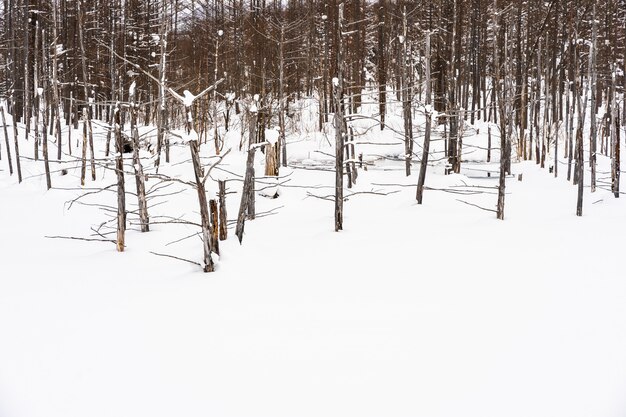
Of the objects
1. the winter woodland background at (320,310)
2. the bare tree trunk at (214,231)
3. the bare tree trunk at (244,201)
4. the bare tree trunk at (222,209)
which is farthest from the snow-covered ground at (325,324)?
the bare tree trunk at (222,209)

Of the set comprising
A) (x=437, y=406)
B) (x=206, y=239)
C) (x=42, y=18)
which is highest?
(x=42, y=18)

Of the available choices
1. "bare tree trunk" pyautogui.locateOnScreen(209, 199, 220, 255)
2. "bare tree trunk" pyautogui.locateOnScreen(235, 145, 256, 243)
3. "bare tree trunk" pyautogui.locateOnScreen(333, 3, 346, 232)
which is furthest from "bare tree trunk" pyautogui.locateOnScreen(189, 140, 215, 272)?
"bare tree trunk" pyautogui.locateOnScreen(333, 3, 346, 232)

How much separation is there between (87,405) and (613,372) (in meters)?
4.28

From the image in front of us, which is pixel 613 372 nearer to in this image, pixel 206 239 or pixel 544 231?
pixel 206 239

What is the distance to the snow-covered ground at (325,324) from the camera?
11.9 ft

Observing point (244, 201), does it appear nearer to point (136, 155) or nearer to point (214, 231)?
point (214, 231)

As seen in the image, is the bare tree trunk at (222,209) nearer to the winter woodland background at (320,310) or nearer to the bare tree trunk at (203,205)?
the winter woodland background at (320,310)

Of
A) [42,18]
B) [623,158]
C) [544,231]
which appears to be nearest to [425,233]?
[544,231]

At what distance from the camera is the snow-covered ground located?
3631mm

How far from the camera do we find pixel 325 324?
4.96 m

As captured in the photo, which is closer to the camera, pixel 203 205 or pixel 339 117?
pixel 203 205

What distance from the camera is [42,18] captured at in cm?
2517

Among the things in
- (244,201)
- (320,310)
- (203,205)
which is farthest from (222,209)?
(320,310)

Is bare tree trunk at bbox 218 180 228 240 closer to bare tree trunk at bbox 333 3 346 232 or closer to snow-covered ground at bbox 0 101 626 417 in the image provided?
snow-covered ground at bbox 0 101 626 417
